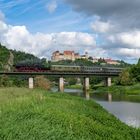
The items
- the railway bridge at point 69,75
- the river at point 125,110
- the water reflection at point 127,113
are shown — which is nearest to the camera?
the water reflection at point 127,113

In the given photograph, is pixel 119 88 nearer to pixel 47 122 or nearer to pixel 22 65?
pixel 22 65

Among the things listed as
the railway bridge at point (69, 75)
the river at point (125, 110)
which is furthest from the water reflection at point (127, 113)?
the railway bridge at point (69, 75)

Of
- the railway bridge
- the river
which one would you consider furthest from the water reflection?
the railway bridge

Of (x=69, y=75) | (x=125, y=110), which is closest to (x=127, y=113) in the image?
(x=125, y=110)

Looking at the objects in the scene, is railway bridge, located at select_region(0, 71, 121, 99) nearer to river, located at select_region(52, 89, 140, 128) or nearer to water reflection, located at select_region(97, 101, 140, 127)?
river, located at select_region(52, 89, 140, 128)

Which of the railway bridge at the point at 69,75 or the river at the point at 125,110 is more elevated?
the railway bridge at the point at 69,75

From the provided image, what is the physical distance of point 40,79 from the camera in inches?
4727

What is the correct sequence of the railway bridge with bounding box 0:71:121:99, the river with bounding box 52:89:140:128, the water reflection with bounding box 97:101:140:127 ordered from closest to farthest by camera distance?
the water reflection with bounding box 97:101:140:127 → the river with bounding box 52:89:140:128 → the railway bridge with bounding box 0:71:121:99

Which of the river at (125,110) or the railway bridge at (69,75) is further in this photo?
the railway bridge at (69,75)

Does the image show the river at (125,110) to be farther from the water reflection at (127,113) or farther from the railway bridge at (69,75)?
the railway bridge at (69,75)

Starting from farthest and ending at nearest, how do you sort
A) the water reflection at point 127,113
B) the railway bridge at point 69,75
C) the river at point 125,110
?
the railway bridge at point 69,75 → the river at point 125,110 → the water reflection at point 127,113

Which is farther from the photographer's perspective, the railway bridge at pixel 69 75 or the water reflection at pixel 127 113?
the railway bridge at pixel 69 75

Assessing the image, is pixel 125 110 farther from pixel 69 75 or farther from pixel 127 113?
pixel 69 75

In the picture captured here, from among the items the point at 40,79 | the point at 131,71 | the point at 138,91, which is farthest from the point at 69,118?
the point at 131,71
